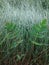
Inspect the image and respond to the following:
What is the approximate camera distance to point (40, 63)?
3.19 meters

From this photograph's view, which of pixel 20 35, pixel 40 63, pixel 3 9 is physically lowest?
pixel 40 63

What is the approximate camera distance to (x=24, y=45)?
10.8 ft

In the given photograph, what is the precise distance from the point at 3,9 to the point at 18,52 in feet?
2.73

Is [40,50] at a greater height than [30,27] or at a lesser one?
lesser

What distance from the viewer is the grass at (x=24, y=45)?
311cm

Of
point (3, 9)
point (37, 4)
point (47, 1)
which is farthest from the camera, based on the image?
point (47, 1)

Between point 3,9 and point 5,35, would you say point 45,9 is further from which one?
point 5,35

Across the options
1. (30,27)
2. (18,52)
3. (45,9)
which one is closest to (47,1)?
(45,9)

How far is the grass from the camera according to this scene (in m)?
3.11

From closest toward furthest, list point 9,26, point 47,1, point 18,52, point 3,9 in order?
point 9,26, point 18,52, point 3,9, point 47,1

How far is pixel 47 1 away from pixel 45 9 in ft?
1.16

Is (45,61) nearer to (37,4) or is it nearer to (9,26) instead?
(9,26)

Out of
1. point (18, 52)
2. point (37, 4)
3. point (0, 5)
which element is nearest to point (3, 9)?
point (0, 5)

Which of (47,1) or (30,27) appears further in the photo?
(47,1)
